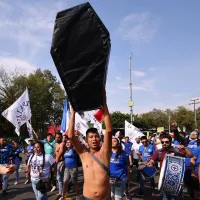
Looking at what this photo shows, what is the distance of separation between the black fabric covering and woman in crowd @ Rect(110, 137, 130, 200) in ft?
10.8

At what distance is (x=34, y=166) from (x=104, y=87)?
130 inches

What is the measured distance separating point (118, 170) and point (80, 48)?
380 centimetres

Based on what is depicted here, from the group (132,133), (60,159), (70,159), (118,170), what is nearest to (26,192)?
(60,159)

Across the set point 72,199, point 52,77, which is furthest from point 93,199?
point 52,77

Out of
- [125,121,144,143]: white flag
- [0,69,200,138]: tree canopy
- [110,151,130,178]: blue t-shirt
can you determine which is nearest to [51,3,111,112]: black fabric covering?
[110,151,130,178]: blue t-shirt

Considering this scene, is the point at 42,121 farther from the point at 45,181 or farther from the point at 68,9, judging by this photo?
the point at 68,9

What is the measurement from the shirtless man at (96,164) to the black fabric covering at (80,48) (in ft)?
1.08

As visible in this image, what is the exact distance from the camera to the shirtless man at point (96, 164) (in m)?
3.00

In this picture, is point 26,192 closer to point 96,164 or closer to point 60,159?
point 60,159

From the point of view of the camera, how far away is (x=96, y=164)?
3.07 m

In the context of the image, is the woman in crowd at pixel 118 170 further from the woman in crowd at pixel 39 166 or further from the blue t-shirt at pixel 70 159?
the blue t-shirt at pixel 70 159

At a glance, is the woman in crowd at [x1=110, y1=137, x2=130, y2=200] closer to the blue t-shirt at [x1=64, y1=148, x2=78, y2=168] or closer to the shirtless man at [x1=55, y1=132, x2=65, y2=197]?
the blue t-shirt at [x1=64, y1=148, x2=78, y2=168]

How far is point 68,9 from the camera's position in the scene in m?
2.72

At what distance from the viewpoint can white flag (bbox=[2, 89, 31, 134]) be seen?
10.5 meters
